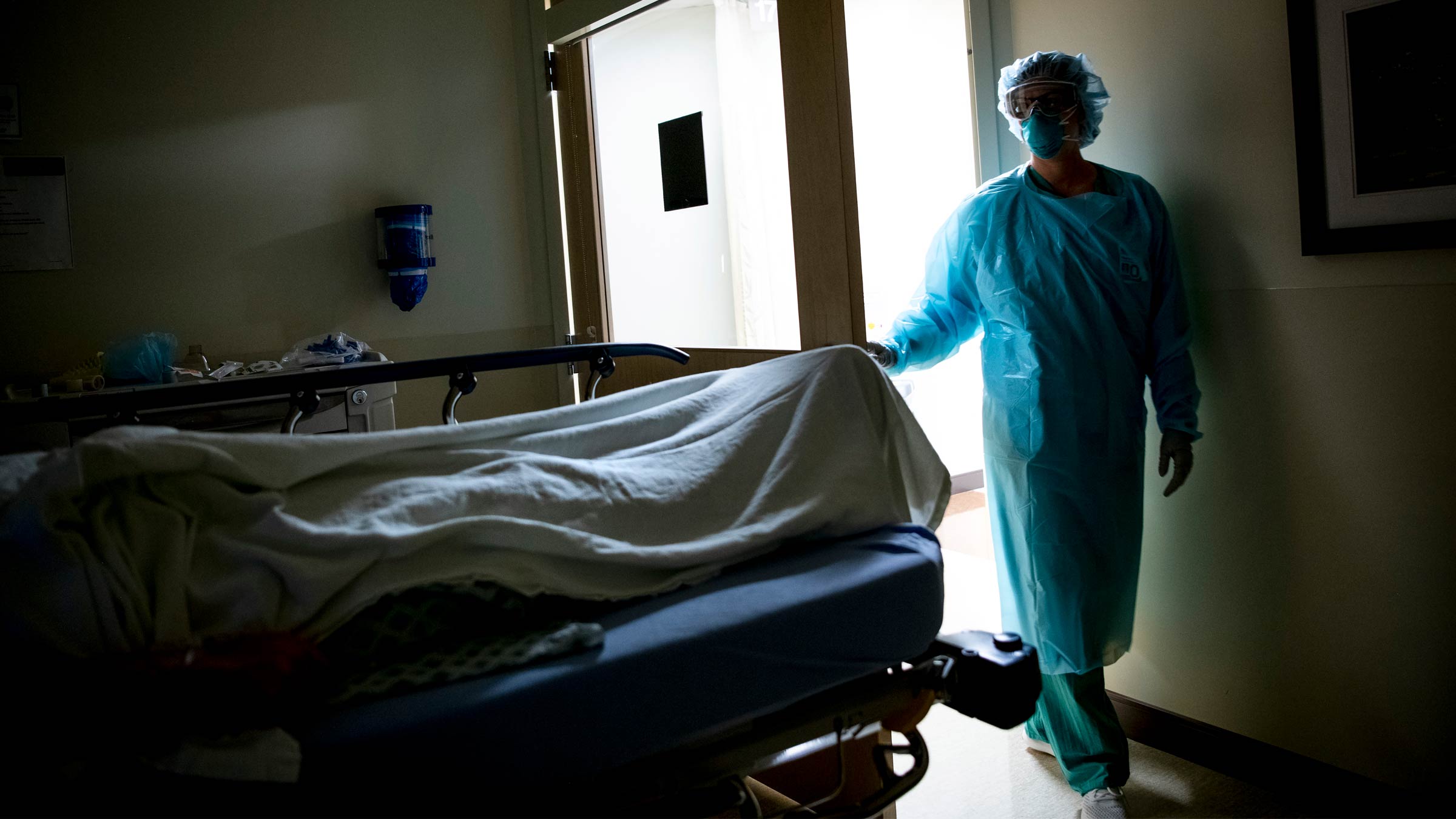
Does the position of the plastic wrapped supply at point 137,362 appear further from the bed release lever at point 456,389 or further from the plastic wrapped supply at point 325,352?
the bed release lever at point 456,389

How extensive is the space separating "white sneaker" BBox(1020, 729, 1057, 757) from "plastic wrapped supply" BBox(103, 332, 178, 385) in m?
2.50

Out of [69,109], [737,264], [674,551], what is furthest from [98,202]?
[674,551]

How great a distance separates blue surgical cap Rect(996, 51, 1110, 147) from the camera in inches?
84.8

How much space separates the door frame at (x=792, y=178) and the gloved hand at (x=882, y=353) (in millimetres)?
97

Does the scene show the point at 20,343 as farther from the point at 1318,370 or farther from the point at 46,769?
the point at 1318,370

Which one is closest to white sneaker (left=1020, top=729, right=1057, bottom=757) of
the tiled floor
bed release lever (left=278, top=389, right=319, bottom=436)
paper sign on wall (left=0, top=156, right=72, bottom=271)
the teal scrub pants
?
the tiled floor

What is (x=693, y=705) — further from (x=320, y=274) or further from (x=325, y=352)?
(x=320, y=274)

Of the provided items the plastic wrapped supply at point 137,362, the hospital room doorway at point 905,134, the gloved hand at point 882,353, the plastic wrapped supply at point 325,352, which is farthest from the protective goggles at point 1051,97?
the plastic wrapped supply at point 137,362

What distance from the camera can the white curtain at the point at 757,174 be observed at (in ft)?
8.80

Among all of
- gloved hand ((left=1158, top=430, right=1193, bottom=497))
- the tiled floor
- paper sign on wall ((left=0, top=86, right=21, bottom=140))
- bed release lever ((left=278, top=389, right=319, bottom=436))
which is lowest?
the tiled floor

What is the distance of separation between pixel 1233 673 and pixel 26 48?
11.7 ft

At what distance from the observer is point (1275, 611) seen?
2158mm

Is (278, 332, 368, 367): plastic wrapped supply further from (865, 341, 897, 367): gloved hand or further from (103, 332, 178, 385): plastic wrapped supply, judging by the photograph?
(865, 341, 897, 367): gloved hand

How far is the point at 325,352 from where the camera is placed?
2955 millimetres
